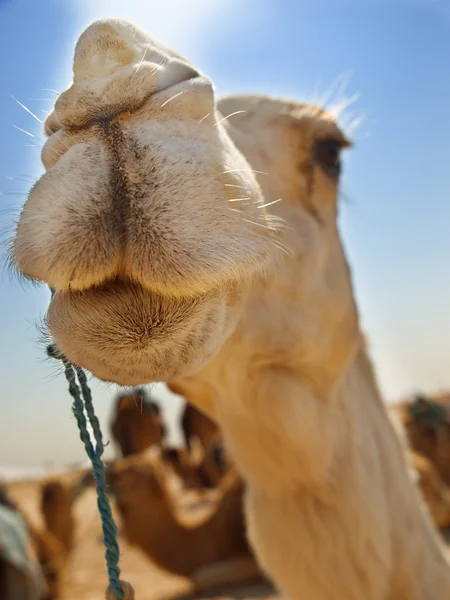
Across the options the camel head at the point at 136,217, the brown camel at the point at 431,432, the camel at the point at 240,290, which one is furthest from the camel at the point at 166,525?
the camel head at the point at 136,217

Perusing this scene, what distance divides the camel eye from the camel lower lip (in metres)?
1.41

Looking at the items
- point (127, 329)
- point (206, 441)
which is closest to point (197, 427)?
point (206, 441)

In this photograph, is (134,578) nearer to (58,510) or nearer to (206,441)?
(58,510)

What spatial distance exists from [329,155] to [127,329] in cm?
164

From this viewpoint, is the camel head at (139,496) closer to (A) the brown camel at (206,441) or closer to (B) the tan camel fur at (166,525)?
(B) the tan camel fur at (166,525)

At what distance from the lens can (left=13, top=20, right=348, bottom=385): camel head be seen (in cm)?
110

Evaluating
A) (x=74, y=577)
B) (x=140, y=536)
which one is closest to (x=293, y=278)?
(x=140, y=536)

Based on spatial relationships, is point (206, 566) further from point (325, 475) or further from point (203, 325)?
point (203, 325)

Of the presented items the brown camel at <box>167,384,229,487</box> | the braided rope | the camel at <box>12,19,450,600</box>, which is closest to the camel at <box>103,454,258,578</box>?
the brown camel at <box>167,384,229,487</box>

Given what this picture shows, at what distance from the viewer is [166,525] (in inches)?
288

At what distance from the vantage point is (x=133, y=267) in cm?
111

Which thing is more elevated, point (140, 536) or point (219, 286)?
point (219, 286)

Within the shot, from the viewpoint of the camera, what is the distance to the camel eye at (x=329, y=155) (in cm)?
246

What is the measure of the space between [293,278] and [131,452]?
1423 centimetres
